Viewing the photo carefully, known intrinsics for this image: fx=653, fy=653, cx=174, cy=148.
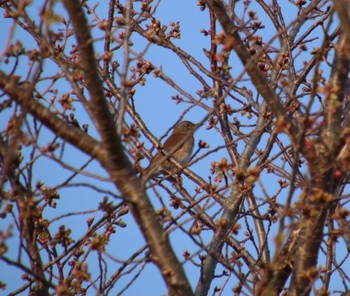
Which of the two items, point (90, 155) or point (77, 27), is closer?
point (77, 27)

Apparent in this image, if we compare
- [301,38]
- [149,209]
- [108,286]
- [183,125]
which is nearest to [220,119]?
[301,38]

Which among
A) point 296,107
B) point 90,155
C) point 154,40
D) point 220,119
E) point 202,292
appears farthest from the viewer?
point 220,119

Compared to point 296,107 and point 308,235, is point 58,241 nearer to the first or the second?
point 308,235

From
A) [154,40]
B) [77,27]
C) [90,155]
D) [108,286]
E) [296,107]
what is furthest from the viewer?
[296,107]

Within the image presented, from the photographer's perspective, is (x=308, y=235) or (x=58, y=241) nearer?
(x=308, y=235)

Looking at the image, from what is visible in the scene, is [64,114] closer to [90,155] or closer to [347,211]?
[90,155]

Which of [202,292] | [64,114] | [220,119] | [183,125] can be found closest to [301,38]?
[220,119]

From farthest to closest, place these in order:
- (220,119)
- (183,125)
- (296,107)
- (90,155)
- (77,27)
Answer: (183,125)
(220,119)
(296,107)
(90,155)
(77,27)

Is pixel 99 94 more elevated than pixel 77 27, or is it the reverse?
pixel 77 27

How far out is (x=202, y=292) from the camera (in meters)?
4.64

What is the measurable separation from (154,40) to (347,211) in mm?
1858

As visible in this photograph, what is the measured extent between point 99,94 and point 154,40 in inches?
58.3

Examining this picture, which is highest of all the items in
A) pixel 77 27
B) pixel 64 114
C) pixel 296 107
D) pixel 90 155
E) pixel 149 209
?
pixel 296 107

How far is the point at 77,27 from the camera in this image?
113 inches
